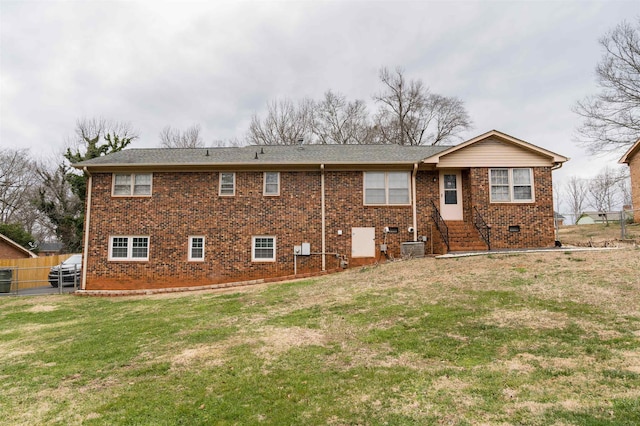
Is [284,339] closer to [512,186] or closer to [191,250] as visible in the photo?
[191,250]

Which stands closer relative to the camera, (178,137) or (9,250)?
(9,250)

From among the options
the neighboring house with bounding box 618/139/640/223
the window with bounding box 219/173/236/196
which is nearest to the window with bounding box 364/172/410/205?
the window with bounding box 219/173/236/196

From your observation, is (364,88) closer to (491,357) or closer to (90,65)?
(90,65)

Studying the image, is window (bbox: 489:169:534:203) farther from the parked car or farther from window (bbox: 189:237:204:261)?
the parked car

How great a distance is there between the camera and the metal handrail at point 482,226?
13094mm

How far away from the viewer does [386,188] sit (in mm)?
14102

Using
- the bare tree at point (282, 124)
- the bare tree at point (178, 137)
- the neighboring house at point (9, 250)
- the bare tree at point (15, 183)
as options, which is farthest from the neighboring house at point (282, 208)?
the bare tree at point (15, 183)

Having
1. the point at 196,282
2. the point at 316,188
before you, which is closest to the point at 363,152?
the point at 316,188

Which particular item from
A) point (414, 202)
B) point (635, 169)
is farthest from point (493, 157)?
point (635, 169)

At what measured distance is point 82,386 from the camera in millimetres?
4344

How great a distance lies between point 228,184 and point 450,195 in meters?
8.89

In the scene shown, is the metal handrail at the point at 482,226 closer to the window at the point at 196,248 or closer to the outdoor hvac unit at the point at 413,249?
the outdoor hvac unit at the point at 413,249

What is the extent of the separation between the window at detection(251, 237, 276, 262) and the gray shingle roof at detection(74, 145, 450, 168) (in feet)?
9.91

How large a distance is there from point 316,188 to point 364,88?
24118 mm
